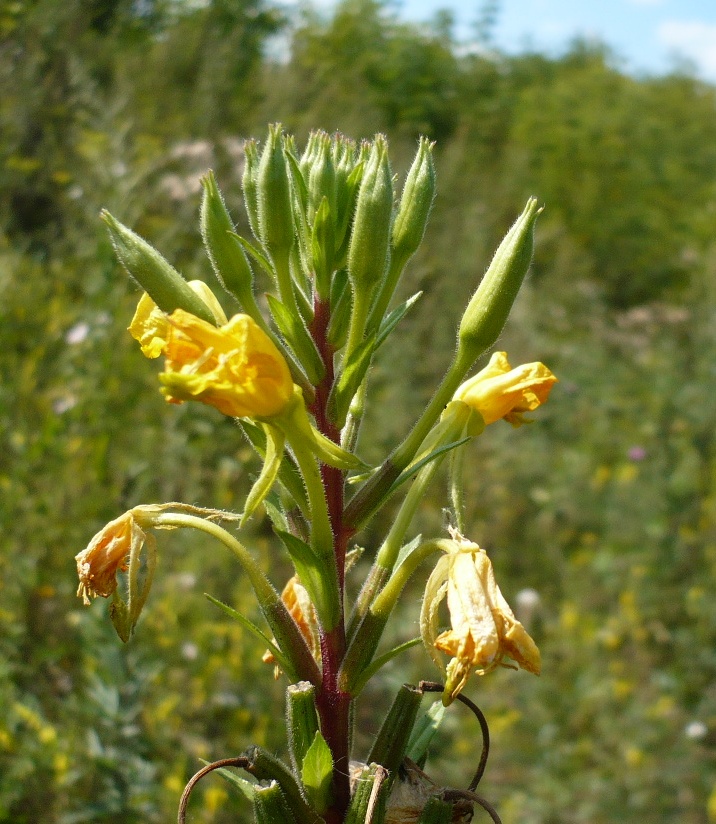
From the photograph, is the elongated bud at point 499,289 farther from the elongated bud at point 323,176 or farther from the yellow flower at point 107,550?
the yellow flower at point 107,550

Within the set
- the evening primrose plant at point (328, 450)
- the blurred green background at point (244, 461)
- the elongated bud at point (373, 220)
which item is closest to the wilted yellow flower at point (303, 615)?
the evening primrose plant at point (328, 450)

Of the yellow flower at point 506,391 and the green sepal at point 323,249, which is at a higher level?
the green sepal at point 323,249

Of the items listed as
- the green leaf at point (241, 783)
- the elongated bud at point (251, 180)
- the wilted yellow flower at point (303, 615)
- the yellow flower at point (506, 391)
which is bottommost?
the green leaf at point (241, 783)

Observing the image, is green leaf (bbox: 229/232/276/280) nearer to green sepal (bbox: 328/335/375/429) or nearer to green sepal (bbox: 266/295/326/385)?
green sepal (bbox: 266/295/326/385)

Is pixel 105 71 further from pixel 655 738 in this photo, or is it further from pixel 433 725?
pixel 433 725

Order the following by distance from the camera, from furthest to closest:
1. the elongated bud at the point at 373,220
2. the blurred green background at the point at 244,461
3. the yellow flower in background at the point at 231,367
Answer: the blurred green background at the point at 244,461, the elongated bud at the point at 373,220, the yellow flower in background at the point at 231,367

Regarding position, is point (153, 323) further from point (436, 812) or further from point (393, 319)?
point (436, 812)
